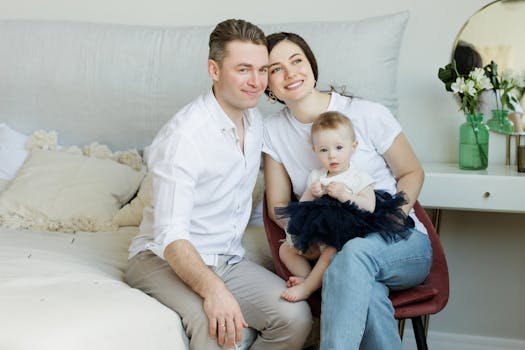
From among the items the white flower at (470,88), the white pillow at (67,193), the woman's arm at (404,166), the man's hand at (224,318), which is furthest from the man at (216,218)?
the white flower at (470,88)

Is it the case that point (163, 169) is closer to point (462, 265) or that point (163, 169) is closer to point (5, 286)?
point (5, 286)

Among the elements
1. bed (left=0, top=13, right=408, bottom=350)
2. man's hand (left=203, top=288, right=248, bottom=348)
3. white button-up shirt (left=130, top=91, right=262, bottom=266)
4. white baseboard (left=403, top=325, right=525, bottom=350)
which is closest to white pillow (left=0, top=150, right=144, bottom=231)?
bed (left=0, top=13, right=408, bottom=350)

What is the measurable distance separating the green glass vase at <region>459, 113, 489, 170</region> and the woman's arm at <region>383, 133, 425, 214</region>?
536 mm

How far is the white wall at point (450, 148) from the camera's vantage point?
9.56ft

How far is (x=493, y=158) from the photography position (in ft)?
9.58

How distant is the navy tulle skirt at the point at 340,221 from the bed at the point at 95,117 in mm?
301

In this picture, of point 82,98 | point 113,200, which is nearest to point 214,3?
point 82,98

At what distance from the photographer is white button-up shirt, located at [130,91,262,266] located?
1.97m

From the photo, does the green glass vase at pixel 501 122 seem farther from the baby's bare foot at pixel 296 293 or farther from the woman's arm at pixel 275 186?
the baby's bare foot at pixel 296 293

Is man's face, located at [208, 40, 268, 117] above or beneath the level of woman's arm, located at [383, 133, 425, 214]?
above

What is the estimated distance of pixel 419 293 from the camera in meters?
2.04

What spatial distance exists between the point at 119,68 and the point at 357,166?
114cm

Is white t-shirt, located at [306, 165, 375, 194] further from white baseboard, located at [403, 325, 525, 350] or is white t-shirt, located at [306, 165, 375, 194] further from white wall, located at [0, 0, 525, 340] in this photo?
white baseboard, located at [403, 325, 525, 350]

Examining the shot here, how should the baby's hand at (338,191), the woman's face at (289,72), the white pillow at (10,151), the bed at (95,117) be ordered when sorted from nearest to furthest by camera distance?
the baby's hand at (338,191), the woman's face at (289,72), the bed at (95,117), the white pillow at (10,151)
